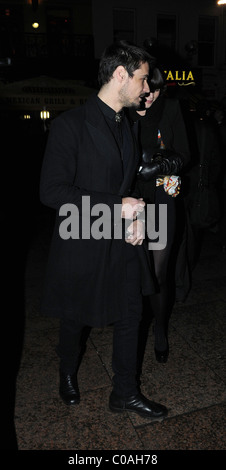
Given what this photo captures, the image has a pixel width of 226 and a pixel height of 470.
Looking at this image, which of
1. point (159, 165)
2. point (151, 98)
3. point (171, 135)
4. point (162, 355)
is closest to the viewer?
point (159, 165)

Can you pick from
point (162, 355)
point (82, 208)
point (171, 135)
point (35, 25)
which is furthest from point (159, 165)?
point (35, 25)

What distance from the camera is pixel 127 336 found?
2.40 m

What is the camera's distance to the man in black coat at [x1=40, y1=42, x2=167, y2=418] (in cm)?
204

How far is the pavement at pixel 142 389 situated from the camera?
2.31 metres

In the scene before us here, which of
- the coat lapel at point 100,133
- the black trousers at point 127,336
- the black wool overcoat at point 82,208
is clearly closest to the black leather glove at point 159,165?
the black wool overcoat at point 82,208

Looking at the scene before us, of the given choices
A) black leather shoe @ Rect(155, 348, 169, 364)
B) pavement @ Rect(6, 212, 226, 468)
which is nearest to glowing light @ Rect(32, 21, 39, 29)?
pavement @ Rect(6, 212, 226, 468)

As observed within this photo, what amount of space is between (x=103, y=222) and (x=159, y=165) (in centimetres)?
65

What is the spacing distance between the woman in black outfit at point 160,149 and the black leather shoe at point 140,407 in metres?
0.77

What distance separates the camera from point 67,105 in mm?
10703

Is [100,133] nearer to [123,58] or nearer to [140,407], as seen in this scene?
[123,58]

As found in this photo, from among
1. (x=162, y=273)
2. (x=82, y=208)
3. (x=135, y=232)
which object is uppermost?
(x=82, y=208)

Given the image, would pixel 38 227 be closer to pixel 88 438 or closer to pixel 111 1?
pixel 88 438

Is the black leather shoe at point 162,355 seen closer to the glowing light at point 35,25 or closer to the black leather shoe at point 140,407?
the black leather shoe at point 140,407
